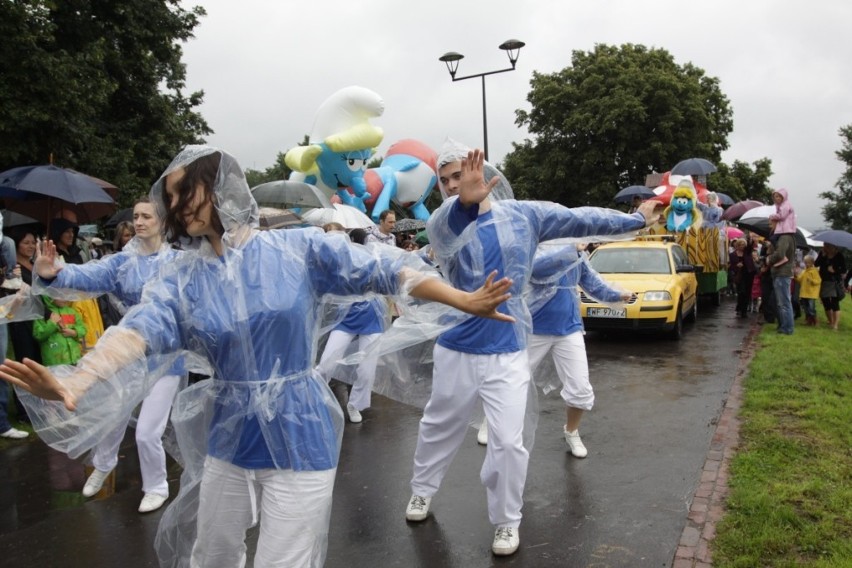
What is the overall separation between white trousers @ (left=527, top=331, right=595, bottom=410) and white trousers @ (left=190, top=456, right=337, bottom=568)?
2887mm

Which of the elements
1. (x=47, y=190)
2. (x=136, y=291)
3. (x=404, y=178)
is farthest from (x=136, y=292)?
(x=404, y=178)

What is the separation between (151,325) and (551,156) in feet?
105

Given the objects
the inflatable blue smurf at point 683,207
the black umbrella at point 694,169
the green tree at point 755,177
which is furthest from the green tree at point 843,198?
the inflatable blue smurf at point 683,207

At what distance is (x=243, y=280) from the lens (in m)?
2.32

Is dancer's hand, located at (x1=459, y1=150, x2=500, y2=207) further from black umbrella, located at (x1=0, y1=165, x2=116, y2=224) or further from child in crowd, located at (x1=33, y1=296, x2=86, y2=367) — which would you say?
black umbrella, located at (x1=0, y1=165, x2=116, y2=224)

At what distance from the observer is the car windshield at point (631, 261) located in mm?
11820

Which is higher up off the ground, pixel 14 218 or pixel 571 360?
pixel 14 218

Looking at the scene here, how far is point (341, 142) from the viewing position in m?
15.2

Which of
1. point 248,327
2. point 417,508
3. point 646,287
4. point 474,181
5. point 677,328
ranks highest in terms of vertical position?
point 474,181

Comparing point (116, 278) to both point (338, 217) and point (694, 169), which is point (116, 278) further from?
point (694, 169)

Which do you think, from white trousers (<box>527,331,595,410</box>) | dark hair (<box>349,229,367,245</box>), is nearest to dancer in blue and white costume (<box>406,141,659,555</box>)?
white trousers (<box>527,331,595,410</box>)

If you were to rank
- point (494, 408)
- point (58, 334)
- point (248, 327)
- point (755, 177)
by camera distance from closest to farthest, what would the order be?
point (248, 327)
point (494, 408)
point (58, 334)
point (755, 177)

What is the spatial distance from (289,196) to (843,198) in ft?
145

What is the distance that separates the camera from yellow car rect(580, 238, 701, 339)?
1059cm
